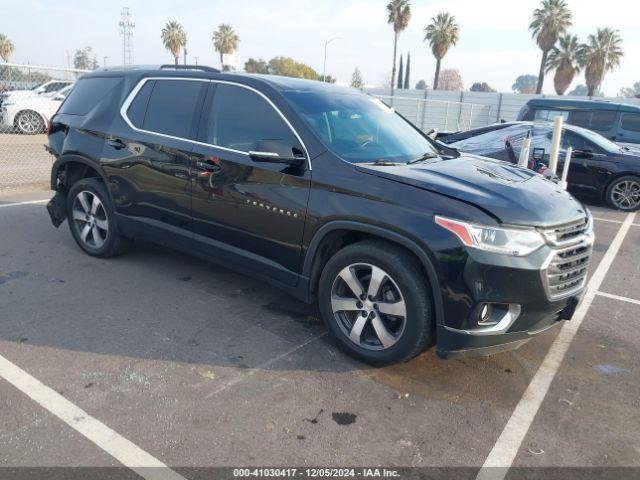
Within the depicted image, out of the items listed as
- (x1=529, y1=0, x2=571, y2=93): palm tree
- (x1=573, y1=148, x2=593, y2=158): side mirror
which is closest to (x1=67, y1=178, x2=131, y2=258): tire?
(x1=573, y1=148, x2=593, y2=158): side mirror

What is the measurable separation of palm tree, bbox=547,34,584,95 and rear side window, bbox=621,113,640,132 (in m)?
36.0

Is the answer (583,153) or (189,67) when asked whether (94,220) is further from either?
(583,153)

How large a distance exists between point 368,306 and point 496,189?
3.55 ft

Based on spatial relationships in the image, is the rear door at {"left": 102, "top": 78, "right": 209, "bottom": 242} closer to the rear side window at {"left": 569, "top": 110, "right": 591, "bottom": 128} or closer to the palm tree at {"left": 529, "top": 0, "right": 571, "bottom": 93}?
the rear side window at {"left": 569, "top": 110, "right": 591, "bottom": 128}

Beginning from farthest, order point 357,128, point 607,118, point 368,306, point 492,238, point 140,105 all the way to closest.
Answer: point 607,118, point 140,105, point 357,128, point 368,306, point 492,238

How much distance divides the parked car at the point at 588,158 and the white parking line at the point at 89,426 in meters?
8.12

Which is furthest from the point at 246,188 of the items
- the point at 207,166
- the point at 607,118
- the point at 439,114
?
the point at 439,114

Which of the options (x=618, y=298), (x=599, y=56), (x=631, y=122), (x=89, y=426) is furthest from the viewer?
(x=599, y=56)

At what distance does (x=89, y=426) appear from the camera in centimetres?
274

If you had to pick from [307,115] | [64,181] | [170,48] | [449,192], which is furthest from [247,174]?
[170,48]

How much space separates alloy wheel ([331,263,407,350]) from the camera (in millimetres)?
3295

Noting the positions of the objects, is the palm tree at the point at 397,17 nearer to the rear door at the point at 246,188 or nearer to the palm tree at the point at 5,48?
the palm tree at the point at 5,48

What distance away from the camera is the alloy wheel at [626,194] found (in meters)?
9.48

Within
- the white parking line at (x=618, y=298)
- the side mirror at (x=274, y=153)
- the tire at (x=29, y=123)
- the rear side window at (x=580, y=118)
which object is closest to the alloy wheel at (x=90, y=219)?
the side mirror at (x=274, y=153)
